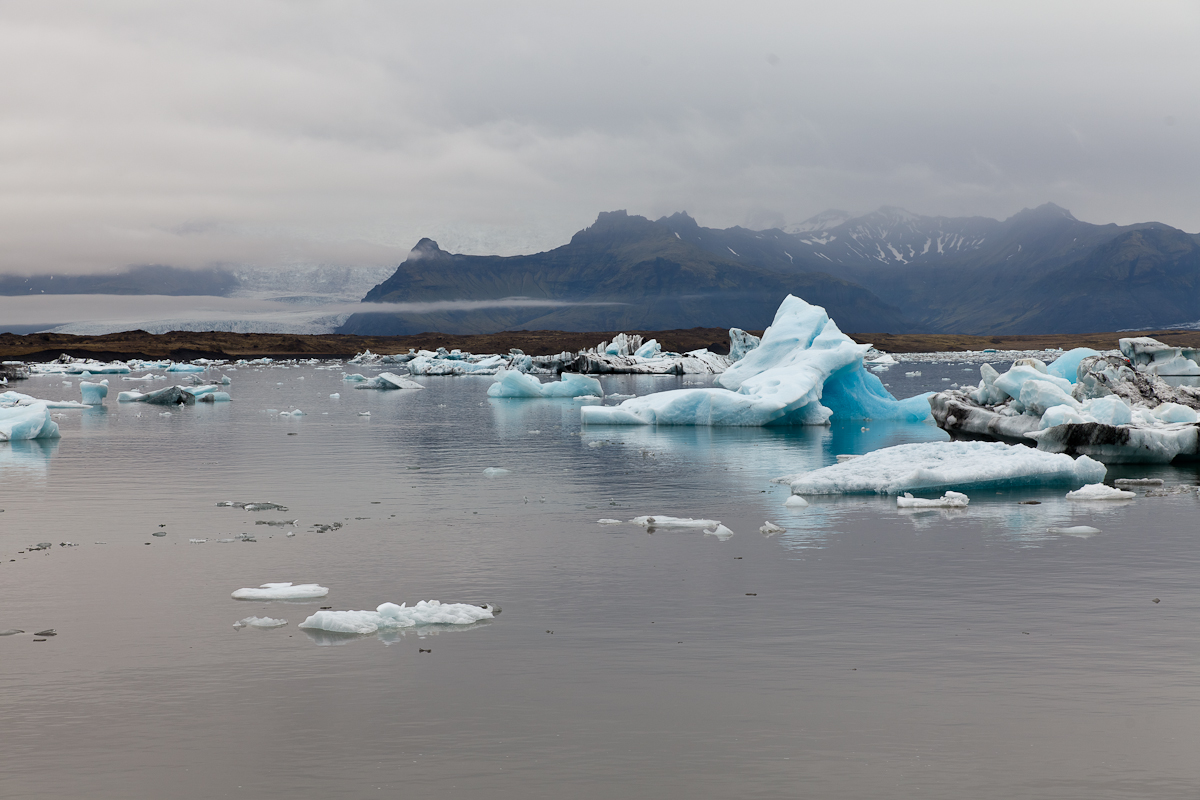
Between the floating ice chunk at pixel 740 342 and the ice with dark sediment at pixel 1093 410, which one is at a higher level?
the floating ice chunk at pixel 740 342

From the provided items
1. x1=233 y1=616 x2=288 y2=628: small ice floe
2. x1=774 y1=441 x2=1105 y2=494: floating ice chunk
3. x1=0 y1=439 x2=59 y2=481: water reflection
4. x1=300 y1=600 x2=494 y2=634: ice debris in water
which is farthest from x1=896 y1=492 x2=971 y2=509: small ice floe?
x1=0 y1=439 x2=59 y2=481: water reflection

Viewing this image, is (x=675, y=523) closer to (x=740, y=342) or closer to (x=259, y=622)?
(x=259, y=622)

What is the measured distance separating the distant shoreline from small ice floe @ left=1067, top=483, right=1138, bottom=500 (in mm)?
107879

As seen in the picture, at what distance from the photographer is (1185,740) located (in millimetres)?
7203

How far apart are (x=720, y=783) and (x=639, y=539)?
7.99 meters

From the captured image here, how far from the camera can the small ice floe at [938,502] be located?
17062mm

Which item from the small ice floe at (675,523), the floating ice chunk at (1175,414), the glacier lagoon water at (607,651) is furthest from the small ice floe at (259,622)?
the floating ice chunk at (1175,414)

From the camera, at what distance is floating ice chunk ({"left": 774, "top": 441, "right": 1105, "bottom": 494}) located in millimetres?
18297

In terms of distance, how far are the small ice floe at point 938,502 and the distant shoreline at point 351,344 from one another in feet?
356

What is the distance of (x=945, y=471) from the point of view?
60.6 ft

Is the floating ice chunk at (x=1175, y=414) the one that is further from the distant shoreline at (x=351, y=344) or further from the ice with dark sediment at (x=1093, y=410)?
the distant shoreline at (x=351, y=344)

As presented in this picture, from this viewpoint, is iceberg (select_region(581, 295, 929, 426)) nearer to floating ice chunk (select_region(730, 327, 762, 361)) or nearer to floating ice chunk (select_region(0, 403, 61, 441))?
floating ice chunk (select_region(0, 403, 61, 441))

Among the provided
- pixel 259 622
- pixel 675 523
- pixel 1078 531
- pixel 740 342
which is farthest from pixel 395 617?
pixel 740 342

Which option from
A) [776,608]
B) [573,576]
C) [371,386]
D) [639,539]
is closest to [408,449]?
[639,539]
